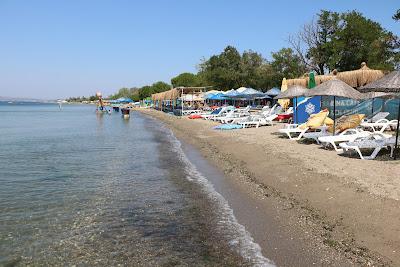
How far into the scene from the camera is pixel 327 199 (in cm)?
712

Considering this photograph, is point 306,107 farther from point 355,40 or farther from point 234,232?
point 355,40

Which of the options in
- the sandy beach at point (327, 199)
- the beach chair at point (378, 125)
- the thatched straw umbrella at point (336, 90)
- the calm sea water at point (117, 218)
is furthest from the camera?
the beach chair at point (378, 125)

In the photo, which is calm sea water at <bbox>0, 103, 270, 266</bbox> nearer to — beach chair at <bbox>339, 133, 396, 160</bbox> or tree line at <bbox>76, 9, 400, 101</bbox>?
beach chair at <bbox>339, 133, 396, 160</bbox>

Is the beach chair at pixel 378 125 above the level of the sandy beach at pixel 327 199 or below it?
above

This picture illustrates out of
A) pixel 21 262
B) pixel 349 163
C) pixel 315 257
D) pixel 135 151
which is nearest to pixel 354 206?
pixel 315 257

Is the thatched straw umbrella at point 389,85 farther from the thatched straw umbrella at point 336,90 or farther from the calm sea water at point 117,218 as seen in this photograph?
the calm sea water at point 117,218

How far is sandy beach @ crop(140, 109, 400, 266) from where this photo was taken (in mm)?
5210

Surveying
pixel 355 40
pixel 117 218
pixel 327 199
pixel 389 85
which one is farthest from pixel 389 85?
pixel 355 40

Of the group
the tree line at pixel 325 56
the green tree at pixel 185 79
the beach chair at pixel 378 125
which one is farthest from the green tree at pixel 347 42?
the green tree at pixel 185 79

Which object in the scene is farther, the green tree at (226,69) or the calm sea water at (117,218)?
the green tree at (226,69)

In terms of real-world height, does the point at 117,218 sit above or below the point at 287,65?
below

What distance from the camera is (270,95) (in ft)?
114

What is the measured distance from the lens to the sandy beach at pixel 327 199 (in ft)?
17.1

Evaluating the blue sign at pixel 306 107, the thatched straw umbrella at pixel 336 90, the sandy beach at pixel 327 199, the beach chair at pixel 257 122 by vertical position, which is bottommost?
the sandy beach at pixel 327 199
